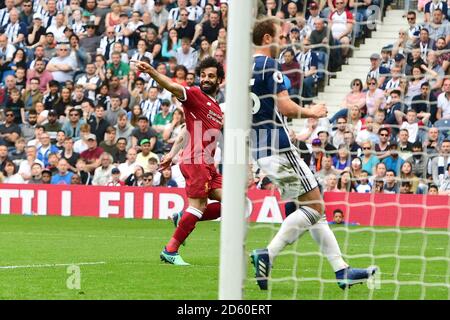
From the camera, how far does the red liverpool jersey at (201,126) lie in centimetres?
1192

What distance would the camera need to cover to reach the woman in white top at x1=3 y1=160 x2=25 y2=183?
Answer: 2239 centimetres

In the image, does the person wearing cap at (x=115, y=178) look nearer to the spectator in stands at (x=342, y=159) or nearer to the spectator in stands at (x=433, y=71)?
the spectator in stands at (x=342, y=159)

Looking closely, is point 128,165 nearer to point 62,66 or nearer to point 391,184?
point 62,66

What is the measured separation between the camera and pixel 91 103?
23672 mm

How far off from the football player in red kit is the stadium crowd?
3.28ft

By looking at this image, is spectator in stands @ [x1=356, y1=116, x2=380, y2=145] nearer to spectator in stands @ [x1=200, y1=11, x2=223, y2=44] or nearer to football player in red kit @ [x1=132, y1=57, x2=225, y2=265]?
football player in red kit @ [x1=132, y1=57, x2=225, y2=265]

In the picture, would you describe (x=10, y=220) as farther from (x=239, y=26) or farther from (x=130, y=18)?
(x=239, y=26)

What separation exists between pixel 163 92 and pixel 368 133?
9.89m

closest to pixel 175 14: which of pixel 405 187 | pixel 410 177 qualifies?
pixel 405 187

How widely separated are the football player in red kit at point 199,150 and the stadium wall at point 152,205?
18.5 ft

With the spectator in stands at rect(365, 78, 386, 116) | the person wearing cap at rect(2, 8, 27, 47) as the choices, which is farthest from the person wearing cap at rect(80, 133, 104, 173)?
the spectator in stands at rect(365, 78, 386, 116)

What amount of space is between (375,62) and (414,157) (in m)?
2.22

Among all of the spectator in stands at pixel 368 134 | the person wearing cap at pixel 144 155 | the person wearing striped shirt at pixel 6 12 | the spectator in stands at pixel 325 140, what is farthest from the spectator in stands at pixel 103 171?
the spectator in stands at pixel 368 134

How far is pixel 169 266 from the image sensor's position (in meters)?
11.5
